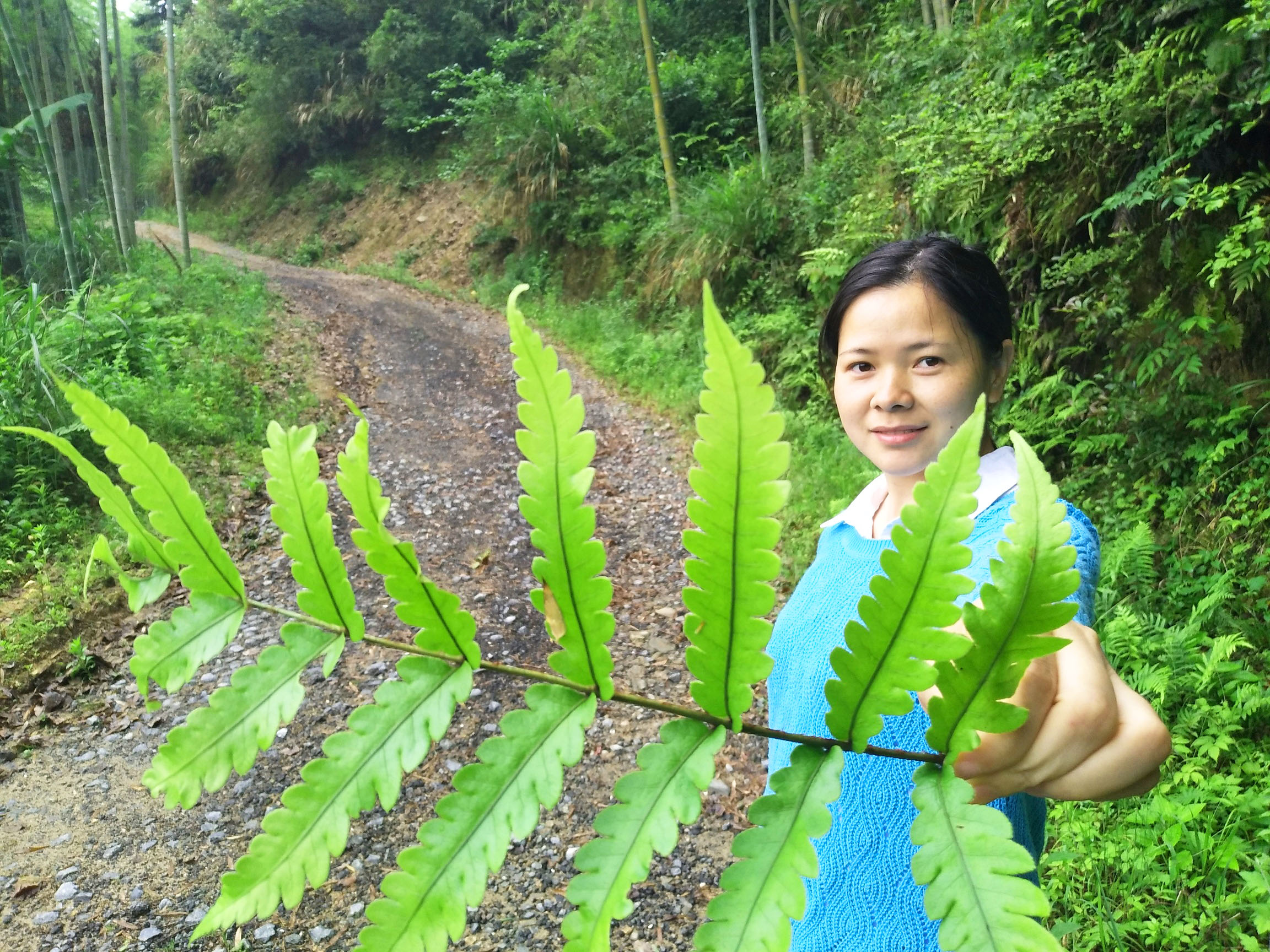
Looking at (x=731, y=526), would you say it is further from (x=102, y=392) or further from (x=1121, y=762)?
(x=102, y=392)

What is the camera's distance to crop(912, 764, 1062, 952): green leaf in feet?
1.75

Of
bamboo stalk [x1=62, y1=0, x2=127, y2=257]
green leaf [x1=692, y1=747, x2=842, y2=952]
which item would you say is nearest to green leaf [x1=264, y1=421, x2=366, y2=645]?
green leaf [x1=692, y1=747, x2=842, y2=952]

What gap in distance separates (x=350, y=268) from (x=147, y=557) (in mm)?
18559

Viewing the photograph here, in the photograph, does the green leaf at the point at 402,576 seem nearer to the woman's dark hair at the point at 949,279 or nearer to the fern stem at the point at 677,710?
the fern stem at the point at 677,710

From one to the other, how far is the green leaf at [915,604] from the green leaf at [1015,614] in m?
0.02

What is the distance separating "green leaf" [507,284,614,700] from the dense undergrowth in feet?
16.3

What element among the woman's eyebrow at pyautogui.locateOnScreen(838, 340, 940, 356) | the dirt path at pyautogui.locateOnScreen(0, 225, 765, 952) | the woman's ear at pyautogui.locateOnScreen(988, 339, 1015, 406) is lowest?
the dirt path at pyautogui.locateOnScreen(0, 225, 765, 952)

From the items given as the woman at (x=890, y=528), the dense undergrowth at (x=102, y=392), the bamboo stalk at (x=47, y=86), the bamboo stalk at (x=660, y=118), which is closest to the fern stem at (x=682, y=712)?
the woman at (x=890, y=528)

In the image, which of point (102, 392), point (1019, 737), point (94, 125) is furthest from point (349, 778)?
point (94, 125)

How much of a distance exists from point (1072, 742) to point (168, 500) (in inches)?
35.2

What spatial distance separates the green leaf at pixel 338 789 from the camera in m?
0.62

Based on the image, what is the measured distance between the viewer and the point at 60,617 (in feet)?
14.7

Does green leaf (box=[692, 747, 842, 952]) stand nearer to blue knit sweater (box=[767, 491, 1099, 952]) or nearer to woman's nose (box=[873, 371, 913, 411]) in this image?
blue knit sweater (box=[767, 491, 1099, 952])

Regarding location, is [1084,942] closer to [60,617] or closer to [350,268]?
[60,617]
